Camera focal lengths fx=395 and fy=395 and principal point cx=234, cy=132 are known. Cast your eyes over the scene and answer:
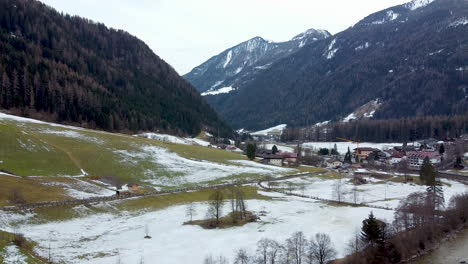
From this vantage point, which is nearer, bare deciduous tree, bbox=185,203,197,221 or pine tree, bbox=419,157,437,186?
bare deciduous tree, bbox=185,203,197,221

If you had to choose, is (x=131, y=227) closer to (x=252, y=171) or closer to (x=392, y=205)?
(x=392, y=205)

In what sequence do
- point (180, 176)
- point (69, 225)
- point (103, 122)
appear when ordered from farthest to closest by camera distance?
point (103, 122) < point (180, 176) < point (69, 225)

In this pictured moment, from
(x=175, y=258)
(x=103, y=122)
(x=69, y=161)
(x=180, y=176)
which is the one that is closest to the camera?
(x=175, y=258)

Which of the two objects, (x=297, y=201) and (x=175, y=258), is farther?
(x=297, y=201)

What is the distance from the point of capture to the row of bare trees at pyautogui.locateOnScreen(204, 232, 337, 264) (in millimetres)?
45903

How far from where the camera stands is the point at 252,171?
4609 inches

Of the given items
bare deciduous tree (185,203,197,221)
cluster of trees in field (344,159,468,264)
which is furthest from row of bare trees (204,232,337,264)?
bare deciduous tree (185,203,197,221)

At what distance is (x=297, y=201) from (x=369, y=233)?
32.0 metres

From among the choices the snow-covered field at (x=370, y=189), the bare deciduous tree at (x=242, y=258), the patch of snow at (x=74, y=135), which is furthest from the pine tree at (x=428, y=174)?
the patch of snow at (x=74, y=135)

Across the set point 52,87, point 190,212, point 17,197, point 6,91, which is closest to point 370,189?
point 190,212

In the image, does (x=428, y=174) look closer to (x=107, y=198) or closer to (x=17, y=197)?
(x=107, y=198)

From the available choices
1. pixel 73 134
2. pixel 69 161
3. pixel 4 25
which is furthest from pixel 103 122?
pixel 4 25

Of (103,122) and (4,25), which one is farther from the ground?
(4,25)

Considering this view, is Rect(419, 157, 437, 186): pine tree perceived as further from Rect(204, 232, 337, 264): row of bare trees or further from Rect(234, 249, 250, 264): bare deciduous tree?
Rect(234, 249, 250, 264): bare deciduous tree
